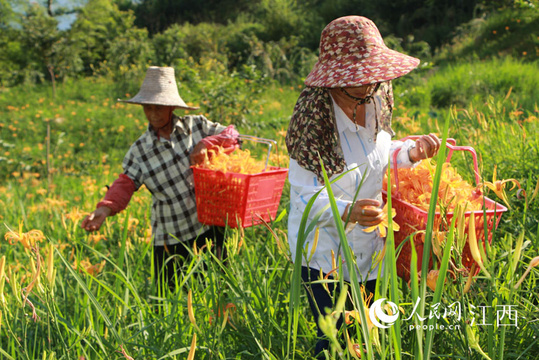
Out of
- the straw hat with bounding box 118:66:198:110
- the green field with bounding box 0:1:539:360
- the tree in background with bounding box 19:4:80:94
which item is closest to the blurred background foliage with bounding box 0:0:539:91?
the tree in background with bounding box 19:4:80:94

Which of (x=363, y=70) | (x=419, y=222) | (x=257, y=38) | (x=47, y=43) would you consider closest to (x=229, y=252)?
(x=419, y=222)

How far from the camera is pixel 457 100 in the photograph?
681 cm

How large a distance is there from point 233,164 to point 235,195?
0.51 feet

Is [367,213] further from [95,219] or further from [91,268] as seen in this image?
[95,219]

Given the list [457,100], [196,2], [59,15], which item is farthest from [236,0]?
[457,100]

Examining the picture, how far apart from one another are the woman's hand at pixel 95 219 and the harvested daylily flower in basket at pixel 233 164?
0.53 meters

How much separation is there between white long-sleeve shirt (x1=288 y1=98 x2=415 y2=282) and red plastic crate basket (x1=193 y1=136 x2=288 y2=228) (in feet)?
1.60

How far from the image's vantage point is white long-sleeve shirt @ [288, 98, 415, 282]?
149cm

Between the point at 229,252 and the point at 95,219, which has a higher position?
the point at 229,252

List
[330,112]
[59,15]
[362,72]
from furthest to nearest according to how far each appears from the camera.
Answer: [59,15] < [330,112] < [362,72]

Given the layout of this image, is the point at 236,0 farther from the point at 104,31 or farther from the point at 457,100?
the point at 457,100

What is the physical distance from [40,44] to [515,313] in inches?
568

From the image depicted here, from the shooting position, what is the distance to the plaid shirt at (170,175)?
255cm

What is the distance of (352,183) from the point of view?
1487 millimetres
